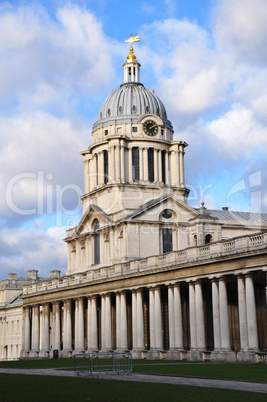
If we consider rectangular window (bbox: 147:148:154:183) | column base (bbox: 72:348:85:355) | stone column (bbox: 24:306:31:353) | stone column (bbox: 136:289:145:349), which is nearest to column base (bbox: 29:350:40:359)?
stone column (bbox: 24:306:31:353)

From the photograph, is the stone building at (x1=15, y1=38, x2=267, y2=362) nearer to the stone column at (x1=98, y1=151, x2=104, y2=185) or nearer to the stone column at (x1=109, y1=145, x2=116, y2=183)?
the stone column at (x1=109, y1=145, x2=116, y2=183)

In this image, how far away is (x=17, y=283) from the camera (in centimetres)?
14112

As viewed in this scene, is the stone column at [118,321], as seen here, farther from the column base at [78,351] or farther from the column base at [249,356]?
the column base at [249,356]

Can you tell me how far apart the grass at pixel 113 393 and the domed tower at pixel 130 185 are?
52209mm

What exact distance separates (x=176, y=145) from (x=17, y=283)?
6138 cm

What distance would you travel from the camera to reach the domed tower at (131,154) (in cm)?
8838

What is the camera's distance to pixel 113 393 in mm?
24469

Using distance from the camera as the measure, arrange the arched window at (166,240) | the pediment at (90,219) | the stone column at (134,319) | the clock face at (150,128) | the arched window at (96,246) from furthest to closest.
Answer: the clock face at (150,128) → the arched window at (96,246) → the pediment at (90,219) → the arched window at (166,240) → the stone column at (134,319)

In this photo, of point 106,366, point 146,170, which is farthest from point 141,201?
point 106,366

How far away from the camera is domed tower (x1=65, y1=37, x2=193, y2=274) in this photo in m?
82.5

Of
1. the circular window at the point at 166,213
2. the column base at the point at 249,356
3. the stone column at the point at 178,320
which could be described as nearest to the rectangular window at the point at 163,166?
the circular window at the point at 166,213

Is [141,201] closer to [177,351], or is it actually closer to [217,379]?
[177,351]

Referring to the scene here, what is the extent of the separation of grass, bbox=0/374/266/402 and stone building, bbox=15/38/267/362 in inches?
892

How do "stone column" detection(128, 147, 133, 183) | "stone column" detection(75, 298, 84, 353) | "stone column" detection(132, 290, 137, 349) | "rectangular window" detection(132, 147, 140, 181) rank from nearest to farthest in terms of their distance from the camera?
"stone column" detection(132, 290, 137, 349)
"stone column" detection(75, 298, 84, 353)
"stone column" detection(128, 147, 133, 183)
"rectangular window" detection(132, 147, 140, 181)
